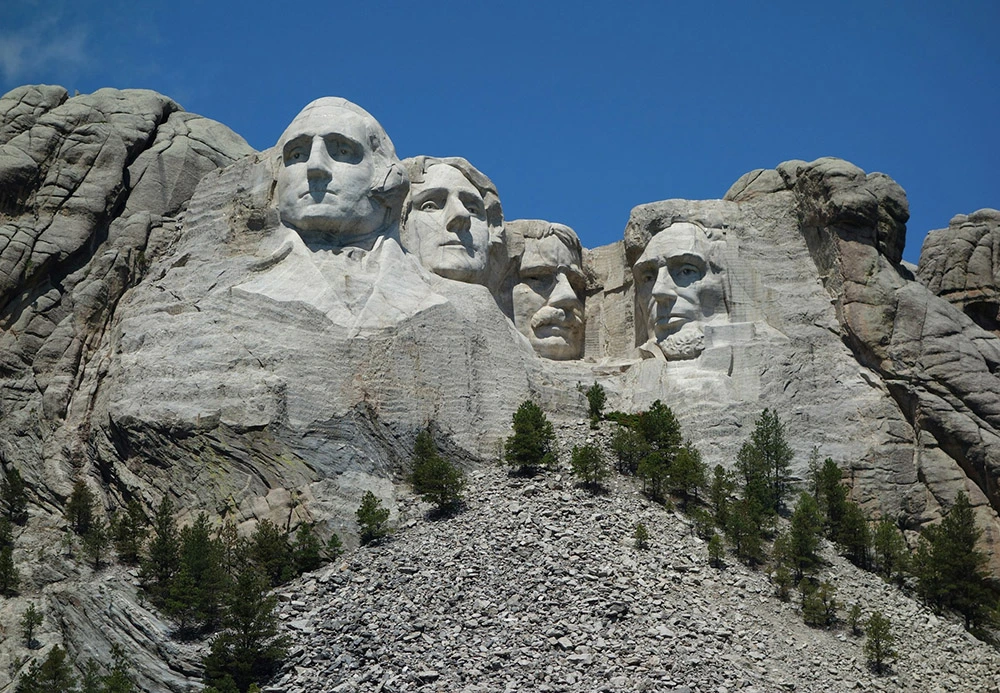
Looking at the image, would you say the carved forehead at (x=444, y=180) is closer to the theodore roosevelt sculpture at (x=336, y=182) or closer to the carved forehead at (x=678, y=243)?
the theodore roosevelt sculpture at (x=336, y=182)

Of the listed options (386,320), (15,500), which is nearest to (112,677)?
(15,500)

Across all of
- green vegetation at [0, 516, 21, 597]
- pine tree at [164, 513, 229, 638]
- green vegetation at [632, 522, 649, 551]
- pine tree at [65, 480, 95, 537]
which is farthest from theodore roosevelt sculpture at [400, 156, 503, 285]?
green vegetation at [0, 516, 21, 597]

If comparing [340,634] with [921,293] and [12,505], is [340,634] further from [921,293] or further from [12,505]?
[921,293]

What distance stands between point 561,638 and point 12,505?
935cm

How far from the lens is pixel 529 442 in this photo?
34.2 metres

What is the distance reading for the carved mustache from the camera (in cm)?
3928

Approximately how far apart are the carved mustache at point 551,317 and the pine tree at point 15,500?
32.8 ft

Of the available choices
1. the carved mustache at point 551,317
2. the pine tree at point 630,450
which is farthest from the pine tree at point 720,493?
the carved mustache at point 551,317

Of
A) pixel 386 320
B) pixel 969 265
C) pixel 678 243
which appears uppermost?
pixel 678 243

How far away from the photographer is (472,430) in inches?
1380

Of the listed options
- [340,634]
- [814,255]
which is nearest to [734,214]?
[814,255]

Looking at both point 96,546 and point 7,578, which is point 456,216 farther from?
point 7,578

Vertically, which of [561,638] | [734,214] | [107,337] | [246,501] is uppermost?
[734,214]

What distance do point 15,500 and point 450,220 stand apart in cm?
898
